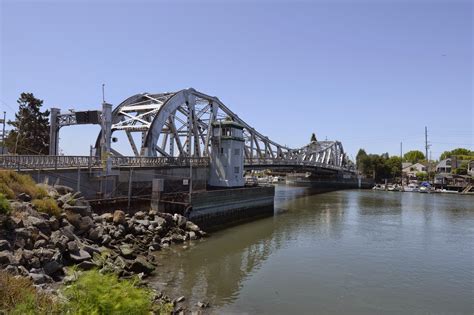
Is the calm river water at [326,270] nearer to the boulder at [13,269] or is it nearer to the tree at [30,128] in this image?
the boulder at [13,269]

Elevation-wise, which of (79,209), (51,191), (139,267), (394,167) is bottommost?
(139,267)

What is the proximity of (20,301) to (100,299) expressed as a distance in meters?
1.86

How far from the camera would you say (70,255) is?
54.4ft

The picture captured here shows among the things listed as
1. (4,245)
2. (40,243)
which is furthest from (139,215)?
(4,245)

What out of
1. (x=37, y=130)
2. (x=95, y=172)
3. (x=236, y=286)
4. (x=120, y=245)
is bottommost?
(x=236, y=286)

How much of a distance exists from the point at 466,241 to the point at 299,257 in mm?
16815

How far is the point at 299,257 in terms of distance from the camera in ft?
82.5

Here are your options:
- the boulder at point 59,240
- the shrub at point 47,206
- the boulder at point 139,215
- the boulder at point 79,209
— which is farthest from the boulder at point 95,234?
the boulder at point 139,215

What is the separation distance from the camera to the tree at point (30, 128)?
45.4 metres

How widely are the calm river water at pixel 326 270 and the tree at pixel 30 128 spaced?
28.1 meters

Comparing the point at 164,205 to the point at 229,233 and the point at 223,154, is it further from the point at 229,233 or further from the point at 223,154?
the point at 223,154

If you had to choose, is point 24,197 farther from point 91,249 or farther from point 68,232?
point 91,249

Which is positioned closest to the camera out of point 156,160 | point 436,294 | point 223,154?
point 436,294

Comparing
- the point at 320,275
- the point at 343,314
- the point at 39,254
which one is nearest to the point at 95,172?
the point at 39,254
